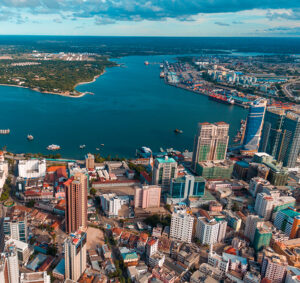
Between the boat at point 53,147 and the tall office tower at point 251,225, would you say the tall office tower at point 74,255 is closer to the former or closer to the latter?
the tall office tower at point 251,225

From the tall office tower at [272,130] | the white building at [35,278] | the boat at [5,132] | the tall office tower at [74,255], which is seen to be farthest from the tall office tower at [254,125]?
the boat at [5,132]

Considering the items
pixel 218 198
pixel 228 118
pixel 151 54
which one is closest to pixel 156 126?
pixel 228 118

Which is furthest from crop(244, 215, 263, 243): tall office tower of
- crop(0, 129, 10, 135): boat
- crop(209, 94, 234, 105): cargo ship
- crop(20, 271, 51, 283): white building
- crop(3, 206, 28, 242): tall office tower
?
crop(209, 94, 234, 105): cargo ship

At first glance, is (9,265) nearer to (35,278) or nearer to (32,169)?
(35,278)

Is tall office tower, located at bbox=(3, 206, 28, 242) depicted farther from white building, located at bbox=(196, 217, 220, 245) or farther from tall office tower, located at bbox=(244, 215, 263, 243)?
tall office tower, located at bbox=(244, 215, 263, 243)

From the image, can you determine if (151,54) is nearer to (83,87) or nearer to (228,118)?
(83,87)

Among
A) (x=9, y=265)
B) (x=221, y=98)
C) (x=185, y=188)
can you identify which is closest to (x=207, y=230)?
(x=185, y=188)
